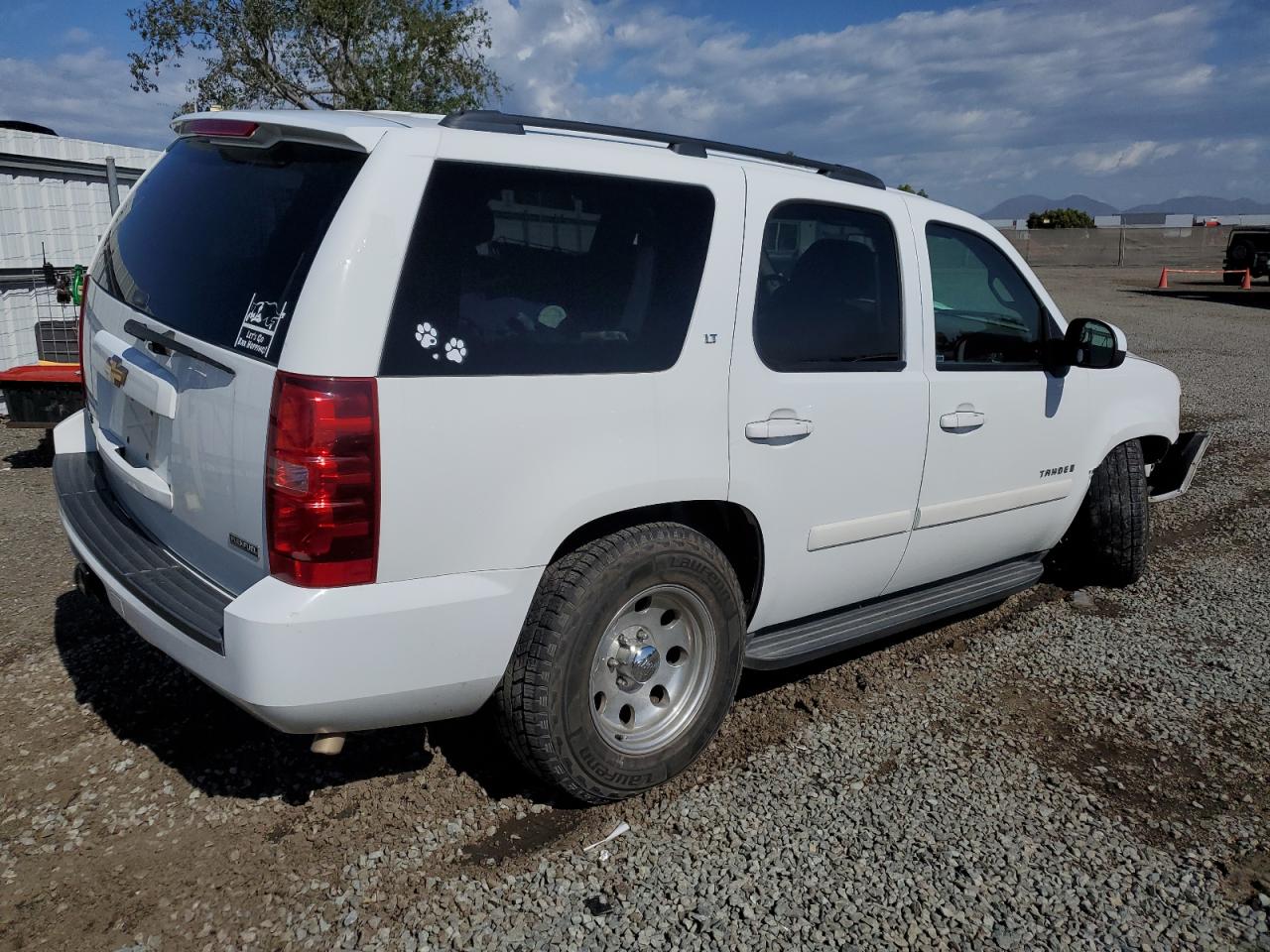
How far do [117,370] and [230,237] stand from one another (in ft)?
2.04

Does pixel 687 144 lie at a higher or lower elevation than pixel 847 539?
higher

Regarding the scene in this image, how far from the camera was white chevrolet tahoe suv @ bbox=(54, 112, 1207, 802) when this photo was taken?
8.08ft

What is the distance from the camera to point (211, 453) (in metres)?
2.62

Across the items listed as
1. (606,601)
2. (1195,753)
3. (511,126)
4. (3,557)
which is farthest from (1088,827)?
(3,557)

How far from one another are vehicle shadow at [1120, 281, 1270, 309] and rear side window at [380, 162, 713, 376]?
23580 millimetres

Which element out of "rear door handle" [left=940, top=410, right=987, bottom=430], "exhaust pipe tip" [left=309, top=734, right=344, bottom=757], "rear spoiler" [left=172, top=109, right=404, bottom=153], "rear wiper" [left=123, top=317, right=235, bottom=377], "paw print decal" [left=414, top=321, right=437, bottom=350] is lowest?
"exhaust pipe tip" [left=309, top=734, right=344, bottom=757]

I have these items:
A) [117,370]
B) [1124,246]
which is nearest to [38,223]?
[117,370]

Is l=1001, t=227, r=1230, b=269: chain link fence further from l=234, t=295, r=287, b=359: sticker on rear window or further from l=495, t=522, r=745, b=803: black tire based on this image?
l=234, t=295, r=287, b=359: sticker on rear window

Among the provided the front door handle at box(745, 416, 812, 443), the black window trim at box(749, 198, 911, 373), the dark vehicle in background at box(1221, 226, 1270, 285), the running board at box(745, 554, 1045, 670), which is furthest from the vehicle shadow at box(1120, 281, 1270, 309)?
the front door handle at box(745, 416, 812, 443)

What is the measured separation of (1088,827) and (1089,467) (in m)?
1.96

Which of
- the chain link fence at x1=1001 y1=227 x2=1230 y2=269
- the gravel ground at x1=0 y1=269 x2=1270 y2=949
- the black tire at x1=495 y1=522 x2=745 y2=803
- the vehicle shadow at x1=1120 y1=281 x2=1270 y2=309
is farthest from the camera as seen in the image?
the chain link fence at x1=1001 y1=227 x2=1230 y2=269

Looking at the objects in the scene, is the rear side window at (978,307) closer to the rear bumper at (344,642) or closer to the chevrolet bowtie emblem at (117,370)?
the rear bumper at (344,642)

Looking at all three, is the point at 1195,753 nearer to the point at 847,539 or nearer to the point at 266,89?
the point at 847,539

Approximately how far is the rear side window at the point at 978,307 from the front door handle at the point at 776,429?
0.84m
